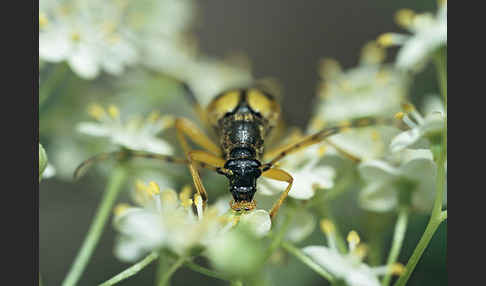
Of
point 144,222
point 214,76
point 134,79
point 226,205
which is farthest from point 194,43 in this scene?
point 144,222

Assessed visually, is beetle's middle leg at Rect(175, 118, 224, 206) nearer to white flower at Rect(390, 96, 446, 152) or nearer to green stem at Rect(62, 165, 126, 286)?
green stem at Rect(62, 165, 126, 286)

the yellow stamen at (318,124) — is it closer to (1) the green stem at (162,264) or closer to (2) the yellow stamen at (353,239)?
(2) the yellow stamen at (353,239)

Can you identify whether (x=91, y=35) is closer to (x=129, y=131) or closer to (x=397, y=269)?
(x=129, y=131)

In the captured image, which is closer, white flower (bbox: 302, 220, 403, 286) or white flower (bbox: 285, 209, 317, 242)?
white flower (bbox: 302, 220, 403, 286)

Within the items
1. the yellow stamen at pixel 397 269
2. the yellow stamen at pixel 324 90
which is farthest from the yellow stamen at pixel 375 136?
the yellow stamen at pixel 324 90

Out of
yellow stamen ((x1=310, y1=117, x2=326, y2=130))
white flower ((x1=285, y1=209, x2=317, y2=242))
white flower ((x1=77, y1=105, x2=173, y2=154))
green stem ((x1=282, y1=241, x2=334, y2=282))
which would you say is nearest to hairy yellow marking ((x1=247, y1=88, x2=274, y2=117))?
yellow stamen ((x1=310, y1=117, x2=326, y2=130))

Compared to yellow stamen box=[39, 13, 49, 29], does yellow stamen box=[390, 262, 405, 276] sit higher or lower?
lower

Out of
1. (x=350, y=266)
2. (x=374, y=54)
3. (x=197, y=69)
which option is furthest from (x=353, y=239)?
(x=197, y=69)
